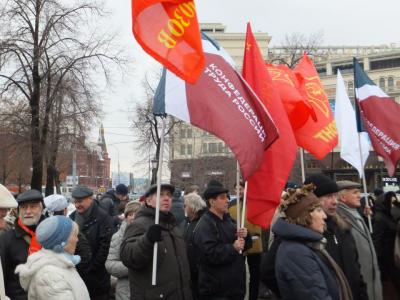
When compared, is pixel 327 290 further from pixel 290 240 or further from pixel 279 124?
pixel 279 124

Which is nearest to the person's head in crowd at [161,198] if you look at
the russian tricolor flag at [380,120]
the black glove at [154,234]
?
the black glove at [154,234]

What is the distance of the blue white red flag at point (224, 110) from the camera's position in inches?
199

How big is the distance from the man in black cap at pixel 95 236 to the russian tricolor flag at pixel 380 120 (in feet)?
13.9

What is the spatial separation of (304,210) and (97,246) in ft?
10.4

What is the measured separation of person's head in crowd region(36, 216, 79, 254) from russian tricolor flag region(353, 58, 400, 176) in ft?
17.5

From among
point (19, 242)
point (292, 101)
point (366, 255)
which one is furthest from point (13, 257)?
point (292, 101)

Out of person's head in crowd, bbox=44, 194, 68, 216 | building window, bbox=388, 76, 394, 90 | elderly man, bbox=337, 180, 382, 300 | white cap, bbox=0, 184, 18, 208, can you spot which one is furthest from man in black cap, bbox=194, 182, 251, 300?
building window, bbox=388, 76, 394, 90

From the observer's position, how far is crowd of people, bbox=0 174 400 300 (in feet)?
12.0

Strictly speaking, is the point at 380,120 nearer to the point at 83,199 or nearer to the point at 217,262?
the point at 217,262

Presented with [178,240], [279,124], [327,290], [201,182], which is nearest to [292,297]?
[327,290]

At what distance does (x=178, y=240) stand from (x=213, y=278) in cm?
87

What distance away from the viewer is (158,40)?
4.67 m

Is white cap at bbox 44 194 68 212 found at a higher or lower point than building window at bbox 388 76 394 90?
lower

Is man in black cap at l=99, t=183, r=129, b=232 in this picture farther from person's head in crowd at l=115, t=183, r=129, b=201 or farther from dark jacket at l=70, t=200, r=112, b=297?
dark jacket at l=70, t=200, r=112, b=297
